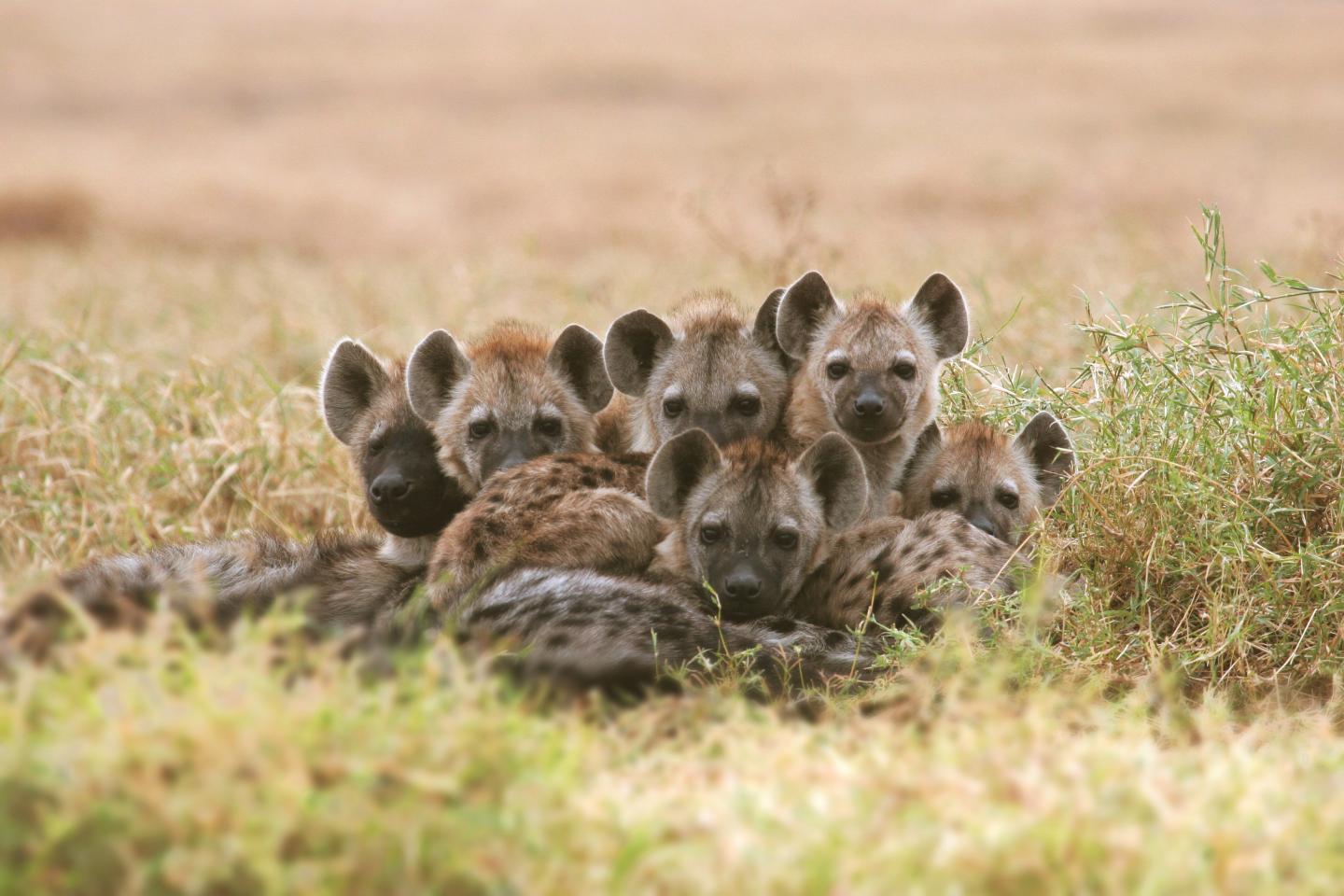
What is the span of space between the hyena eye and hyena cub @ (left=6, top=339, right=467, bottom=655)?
4.63 feet

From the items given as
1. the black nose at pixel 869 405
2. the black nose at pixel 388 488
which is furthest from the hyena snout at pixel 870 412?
the black nose at pixel 388 488

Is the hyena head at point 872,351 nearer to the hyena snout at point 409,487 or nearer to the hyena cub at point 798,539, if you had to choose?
the hyena cub at point 798,539

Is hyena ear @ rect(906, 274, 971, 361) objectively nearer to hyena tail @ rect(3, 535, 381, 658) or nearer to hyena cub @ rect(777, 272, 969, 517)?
hyena cub @ rect(777, 272, 969, 517)

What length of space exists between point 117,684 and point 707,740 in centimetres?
103

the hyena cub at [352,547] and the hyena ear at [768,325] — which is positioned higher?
the hyena ear at [768,325]

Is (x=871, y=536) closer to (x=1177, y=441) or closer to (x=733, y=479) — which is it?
(x=733, y=479)

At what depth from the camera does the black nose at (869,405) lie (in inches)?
179

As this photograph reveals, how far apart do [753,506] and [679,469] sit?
0.23m

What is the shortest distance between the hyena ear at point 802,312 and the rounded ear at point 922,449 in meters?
0.48

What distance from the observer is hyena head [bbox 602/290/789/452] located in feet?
16.0

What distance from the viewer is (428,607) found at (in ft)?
12.5

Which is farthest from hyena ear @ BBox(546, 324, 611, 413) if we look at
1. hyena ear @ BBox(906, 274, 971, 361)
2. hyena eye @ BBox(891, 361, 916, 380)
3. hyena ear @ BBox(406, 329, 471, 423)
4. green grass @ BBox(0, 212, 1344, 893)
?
green grass @ BBox(0, 212, 1344, 893)

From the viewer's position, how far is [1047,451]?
4621 mm

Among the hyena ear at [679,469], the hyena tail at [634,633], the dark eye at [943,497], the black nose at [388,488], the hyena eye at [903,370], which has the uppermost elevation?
the hyena eye at [903,370]
